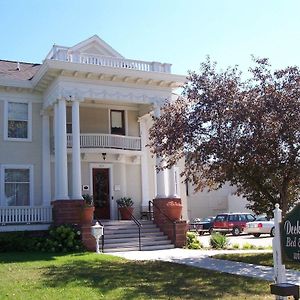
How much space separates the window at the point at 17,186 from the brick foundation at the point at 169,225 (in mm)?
6030

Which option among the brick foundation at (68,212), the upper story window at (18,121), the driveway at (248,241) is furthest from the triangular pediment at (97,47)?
the driveway at (248,241)

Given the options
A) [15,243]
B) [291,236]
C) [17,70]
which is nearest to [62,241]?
[15,243]

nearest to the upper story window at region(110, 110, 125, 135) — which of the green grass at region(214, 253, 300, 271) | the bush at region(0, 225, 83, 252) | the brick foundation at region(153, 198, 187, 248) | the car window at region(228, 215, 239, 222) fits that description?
the brick foundation at region(153, 198, 187, 248)

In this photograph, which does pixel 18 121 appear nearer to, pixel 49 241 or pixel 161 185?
pixel 49 241

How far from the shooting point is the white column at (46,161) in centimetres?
2266

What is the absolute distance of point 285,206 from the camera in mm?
15141

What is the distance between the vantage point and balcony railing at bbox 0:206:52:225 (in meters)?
20.6

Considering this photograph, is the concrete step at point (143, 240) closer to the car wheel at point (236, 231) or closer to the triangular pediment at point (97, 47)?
the triangular pediment at point (97, 47)

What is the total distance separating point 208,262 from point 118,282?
461cm

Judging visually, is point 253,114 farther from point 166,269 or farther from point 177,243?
point 177,243

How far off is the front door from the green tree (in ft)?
27.1

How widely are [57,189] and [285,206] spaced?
386 inches

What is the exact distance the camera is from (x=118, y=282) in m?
10.6

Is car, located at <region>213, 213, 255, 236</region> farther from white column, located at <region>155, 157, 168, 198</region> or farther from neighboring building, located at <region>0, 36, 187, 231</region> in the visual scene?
white column, located at <region>155, 157, 168, 198</region>
